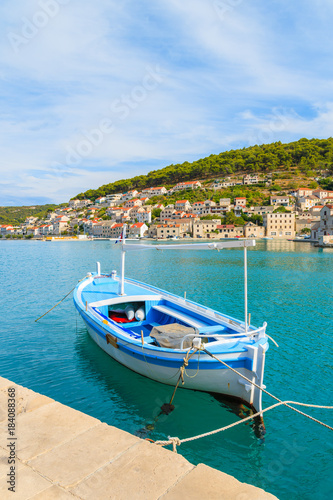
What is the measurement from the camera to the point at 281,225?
10181 cm

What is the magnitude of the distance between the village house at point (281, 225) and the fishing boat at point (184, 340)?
9614 cm

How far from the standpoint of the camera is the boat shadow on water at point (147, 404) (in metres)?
6.82

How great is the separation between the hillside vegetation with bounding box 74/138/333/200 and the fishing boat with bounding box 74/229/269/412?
435ft

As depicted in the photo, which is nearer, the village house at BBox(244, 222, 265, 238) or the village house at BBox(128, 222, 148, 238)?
the village house at BBox(244, 222, 265, 238)

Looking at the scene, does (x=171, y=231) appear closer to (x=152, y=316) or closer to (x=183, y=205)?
(x=183, y=205)

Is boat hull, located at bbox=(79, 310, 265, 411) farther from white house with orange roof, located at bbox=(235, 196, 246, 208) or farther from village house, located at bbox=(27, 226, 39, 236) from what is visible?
village house, located at bbox=(27, 226, 39, 236)

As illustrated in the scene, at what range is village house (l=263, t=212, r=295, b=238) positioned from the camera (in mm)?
101312

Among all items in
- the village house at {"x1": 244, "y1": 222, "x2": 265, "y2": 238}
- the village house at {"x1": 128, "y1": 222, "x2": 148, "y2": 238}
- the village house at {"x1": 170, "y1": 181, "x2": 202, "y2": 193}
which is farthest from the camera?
the village house at {"x1": 170, "y1": 181, "x2": 202, "y2": 193}

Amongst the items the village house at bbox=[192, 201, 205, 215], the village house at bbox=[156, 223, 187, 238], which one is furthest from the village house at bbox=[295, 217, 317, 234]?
the village house at bbox=[156, 223, 187, 238]

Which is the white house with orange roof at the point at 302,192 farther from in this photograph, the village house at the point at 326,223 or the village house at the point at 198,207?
the village house at the point at 326,223

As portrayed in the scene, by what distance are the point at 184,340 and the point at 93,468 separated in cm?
450

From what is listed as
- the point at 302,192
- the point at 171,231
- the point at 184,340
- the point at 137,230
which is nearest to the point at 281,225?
the point at 302,192

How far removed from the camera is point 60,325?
559 inches

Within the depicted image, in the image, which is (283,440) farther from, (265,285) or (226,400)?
(265,285)
